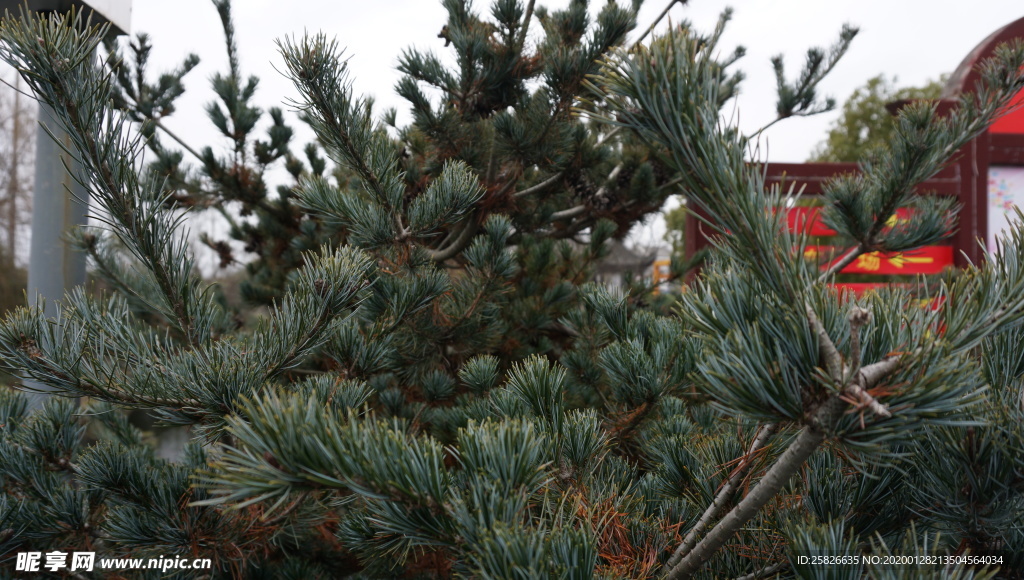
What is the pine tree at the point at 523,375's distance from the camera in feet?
1.83

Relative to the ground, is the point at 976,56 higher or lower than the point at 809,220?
higher

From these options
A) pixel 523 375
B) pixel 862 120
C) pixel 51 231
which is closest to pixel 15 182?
pixel 51 231

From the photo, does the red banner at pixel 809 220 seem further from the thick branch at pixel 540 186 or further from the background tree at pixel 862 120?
the background tree at pixel 862 120

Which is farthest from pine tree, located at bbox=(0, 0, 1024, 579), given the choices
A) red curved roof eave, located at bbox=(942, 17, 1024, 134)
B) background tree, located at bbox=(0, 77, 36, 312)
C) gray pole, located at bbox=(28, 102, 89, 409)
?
background tree, located at bbox=(0, 77, 36, 312)

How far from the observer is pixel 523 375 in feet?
3.01

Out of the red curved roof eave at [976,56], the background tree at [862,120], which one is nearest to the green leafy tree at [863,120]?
the background tree at [862,120]

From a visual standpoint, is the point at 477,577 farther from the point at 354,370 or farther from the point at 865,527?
the point at 354,370

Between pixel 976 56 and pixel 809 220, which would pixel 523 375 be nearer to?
pixel 809 220

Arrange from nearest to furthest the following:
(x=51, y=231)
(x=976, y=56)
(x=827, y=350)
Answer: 1. (x=827, y=350)
2. (x=51, y=231)
3. (x=976, y=56)

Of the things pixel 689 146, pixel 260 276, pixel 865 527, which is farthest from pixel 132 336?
pixel 260 276

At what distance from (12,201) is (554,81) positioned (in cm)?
1072

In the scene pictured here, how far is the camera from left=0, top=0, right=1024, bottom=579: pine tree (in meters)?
0.56

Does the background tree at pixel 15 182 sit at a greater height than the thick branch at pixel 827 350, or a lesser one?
greater

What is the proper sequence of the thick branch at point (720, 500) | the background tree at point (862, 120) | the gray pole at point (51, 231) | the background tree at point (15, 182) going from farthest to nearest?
1. the background tree at point (862, 120)
2. the background tree at point (15, 182)
3. the gray pole at point (51, 231)
4. the thick branch at point (720, 500)
